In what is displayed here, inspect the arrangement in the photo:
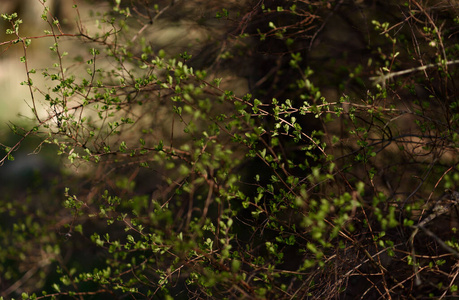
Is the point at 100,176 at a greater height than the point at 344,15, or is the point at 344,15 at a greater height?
the point at 344,15

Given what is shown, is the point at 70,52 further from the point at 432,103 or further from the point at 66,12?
the point at 432,103

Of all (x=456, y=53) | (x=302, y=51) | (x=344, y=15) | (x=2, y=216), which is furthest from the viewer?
(x=2, y=216)

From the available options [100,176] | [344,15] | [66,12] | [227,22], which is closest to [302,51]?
[344,15]

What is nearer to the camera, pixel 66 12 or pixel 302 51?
pixel 302 51

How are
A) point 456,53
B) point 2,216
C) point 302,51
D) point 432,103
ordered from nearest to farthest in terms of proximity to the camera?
point 456,53 < point 432,103 < point 302,51 < point 2,216

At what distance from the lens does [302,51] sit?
11.7 ft

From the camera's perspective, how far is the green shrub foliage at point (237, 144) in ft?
9.21

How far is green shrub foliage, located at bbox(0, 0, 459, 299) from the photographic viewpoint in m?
2.81

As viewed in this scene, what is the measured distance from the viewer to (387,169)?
3131 mm

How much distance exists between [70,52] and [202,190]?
1.94m

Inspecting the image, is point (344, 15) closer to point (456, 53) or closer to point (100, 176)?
point (456, 53)

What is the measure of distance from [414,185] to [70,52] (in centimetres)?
336

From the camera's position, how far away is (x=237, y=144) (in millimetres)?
3779

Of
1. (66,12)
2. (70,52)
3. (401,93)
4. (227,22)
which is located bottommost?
(401,93)
